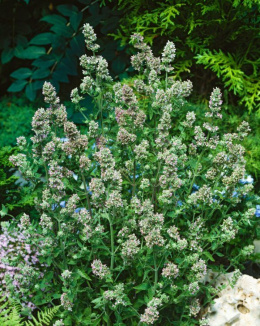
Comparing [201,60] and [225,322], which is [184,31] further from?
[225,322]

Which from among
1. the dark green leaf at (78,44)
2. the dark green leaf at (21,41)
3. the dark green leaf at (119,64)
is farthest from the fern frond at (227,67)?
the dark green leaf at (21,41)

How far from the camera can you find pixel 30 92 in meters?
5.47

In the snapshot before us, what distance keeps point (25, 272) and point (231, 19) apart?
11.2ft

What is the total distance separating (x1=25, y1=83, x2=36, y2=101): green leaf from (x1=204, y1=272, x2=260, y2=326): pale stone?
134 inches

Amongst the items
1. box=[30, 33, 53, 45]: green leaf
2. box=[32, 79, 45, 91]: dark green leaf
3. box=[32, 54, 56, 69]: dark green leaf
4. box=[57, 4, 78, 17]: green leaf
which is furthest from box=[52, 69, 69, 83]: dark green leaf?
box=[57, 4, 78, 17]: green leaf

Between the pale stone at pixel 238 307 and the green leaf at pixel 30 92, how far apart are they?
341 cm

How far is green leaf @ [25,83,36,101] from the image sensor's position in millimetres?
5449

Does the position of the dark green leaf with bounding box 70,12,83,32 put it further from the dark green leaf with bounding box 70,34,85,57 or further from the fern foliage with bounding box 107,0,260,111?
the fern foliage with bounding box 107,0,260,111

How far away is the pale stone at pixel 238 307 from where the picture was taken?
2877 mm

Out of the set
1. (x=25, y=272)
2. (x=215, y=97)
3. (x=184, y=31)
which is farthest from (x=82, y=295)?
(x=184, y=31)

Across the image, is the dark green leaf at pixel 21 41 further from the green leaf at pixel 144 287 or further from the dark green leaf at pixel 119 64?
the green leaf at pixel 144 287

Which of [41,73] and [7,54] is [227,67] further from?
[7,54]

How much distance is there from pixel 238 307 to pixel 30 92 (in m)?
3.61

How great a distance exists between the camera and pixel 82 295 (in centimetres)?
273
